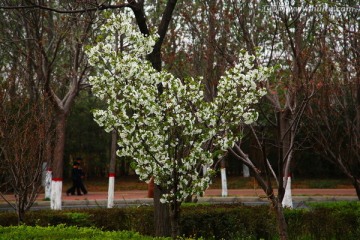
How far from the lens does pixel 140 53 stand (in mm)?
8570

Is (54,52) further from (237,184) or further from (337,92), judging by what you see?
(237,184)

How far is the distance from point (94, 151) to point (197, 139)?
27180 millimetres

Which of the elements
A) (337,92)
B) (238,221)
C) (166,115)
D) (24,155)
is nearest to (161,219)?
(166,115)

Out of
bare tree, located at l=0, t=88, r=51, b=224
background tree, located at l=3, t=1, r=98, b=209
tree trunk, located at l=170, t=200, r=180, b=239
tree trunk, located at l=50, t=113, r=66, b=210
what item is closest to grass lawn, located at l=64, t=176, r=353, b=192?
background tree, located at l=3, t=1, r=98, b=209

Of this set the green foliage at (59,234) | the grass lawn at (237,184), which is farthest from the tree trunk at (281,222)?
the grass lawn at (237,184)

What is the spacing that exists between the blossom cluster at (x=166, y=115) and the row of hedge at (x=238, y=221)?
9.53 feet

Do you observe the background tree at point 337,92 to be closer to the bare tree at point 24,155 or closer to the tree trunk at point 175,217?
the tree trunk at point 175,217

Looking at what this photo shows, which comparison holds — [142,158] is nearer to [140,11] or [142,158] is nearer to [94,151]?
[140,11]

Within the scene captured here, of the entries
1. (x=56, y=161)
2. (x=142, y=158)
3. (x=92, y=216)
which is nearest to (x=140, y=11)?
(x=142, y=158)

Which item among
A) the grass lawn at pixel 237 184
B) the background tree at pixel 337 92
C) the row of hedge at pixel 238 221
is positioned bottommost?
the row of hedge at pixel 238 221

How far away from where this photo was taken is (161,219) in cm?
912

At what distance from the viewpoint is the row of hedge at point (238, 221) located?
10922 millimetres

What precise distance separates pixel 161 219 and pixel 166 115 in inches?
82.9

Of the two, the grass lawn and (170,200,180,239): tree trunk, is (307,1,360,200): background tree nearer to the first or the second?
(170,200,180,239): tree trunk
